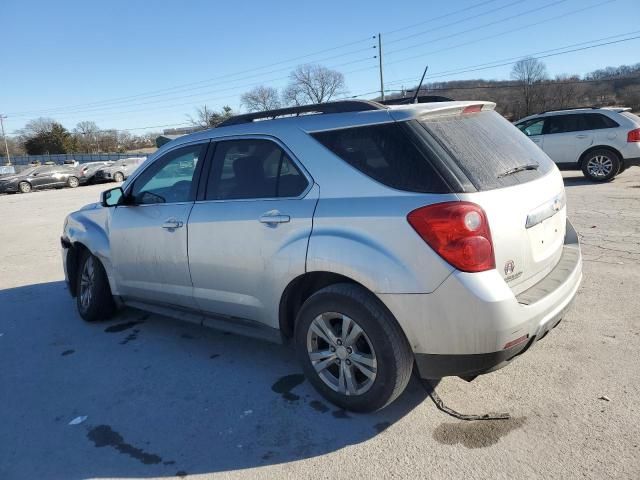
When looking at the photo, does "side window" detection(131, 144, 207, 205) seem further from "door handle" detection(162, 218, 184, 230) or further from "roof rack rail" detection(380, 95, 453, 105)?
"roof rack rail" detection(380, 95, 453, 105)

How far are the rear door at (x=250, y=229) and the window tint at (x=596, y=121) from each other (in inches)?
437

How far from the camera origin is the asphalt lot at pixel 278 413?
8.48 feet

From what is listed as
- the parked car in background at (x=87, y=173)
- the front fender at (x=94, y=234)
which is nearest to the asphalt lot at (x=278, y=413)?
the front fender at (x=94, y=234)

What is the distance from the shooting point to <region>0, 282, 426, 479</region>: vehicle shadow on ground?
2.75 m

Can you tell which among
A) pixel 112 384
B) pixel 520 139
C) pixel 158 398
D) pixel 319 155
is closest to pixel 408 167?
pixel 319 155

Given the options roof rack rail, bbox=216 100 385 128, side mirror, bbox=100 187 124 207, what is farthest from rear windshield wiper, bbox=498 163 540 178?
side mirror, bbox=100 187 124 207

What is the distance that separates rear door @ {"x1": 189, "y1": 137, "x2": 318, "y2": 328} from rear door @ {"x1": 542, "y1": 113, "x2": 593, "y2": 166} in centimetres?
1096

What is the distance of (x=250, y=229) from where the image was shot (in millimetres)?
3320

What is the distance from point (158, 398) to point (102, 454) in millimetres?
604

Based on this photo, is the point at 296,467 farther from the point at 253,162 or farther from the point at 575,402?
the point at 253,162

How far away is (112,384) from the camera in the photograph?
364cm

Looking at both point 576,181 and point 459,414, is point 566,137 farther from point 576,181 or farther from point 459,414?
point 459,414

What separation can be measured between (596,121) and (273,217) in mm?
11394

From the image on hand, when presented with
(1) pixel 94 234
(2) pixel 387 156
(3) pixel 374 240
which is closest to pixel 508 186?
(2) pixel 387 156
